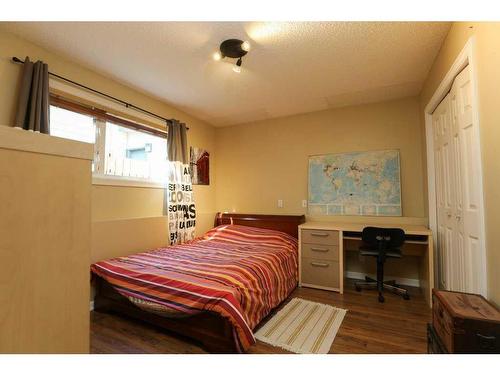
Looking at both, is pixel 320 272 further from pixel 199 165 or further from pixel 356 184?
pixel 199 165

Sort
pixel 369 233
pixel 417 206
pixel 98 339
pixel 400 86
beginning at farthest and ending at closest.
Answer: pixel 417 206, pixel 400 86, pixel 369 233, pixel 98 339

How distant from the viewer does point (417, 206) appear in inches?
118

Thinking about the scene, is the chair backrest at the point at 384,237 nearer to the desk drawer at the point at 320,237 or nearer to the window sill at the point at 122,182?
the desk drawer at the point at 320,237

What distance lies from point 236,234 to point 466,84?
9.19ft

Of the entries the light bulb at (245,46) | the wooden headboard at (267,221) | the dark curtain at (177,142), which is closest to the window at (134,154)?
the dark curtain at (177,142)

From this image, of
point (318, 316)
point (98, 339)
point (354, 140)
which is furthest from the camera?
point (354, 140)

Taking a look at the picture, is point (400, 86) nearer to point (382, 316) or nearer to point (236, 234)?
point (382, 316)

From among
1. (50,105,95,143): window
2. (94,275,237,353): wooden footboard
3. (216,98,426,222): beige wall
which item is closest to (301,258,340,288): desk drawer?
(216,98,426,222): beige wall

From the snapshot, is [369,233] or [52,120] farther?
[369,233]

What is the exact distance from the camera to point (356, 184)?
3260mm

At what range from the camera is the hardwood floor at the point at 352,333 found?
5.62 ft
